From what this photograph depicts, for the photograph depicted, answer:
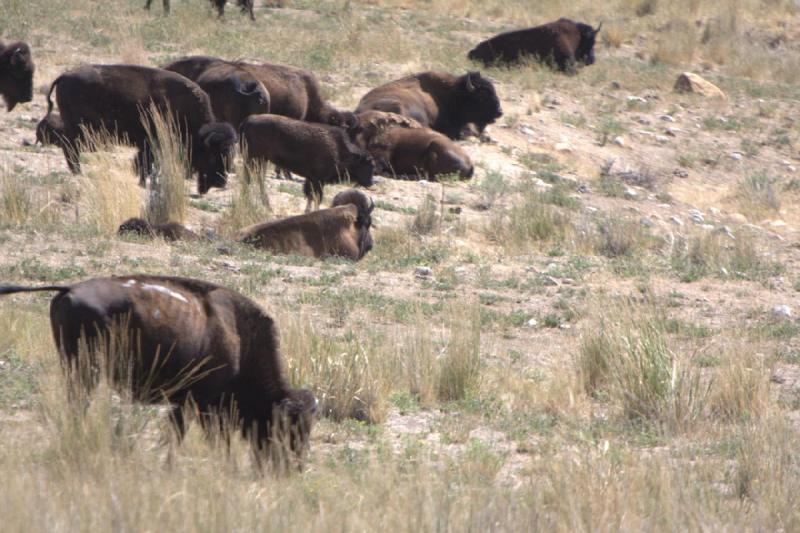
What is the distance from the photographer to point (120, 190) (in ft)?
40.7

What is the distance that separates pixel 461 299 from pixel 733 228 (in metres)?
7.09

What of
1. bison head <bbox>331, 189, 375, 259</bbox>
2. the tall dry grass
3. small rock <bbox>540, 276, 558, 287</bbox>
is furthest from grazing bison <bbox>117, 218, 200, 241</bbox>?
small rock <bbox>540, 276, 558, 287</bbox>

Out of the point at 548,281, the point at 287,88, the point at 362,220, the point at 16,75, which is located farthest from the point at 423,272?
the point at 16,75

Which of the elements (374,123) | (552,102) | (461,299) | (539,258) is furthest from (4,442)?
(552,102)

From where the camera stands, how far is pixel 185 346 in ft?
20.2

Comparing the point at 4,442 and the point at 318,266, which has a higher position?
the point at 4,442

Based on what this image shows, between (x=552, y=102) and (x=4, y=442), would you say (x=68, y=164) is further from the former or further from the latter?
(x=552, y=102)

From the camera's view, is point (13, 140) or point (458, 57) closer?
point (13, 140)

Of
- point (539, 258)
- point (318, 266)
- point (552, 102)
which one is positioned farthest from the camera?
point (552, 102)

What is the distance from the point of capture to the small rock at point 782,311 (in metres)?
11.4

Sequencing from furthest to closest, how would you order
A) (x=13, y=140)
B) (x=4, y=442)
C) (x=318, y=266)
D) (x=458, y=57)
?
(x=458, y=57)
(x=13, y=140)
(x=318, y=266)
(x=4, y=442)

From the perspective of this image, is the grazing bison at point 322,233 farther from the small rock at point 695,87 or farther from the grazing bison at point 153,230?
the small rock at point 695,87

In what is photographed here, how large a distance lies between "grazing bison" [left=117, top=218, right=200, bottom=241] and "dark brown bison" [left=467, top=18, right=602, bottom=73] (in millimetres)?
13690

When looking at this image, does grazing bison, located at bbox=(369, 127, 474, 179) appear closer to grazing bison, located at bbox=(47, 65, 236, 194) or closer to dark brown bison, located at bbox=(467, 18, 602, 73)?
grazing bison, located at bbox=(47, 65, 236, 194)
